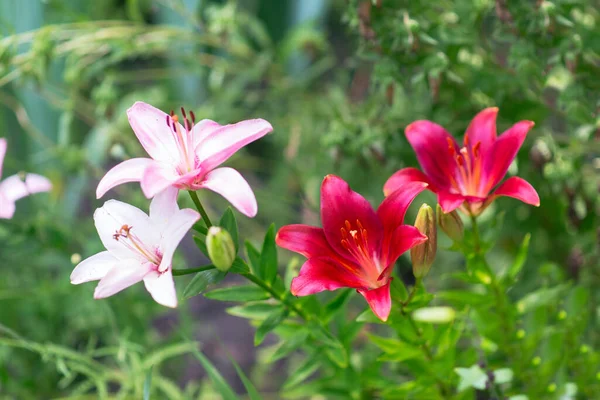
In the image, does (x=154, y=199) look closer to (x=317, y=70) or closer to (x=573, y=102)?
(x=573, y=102)

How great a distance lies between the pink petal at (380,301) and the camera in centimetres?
42

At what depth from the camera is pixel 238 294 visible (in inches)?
19.7

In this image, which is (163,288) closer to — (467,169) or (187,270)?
(187,270)

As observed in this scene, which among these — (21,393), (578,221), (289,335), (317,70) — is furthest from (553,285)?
(21,393)

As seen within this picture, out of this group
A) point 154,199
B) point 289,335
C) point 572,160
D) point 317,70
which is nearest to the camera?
point 154,199

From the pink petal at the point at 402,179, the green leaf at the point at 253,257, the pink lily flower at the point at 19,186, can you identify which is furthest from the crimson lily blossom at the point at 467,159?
the pink lily flower at the point at 19,186

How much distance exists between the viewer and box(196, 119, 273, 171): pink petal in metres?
0.45

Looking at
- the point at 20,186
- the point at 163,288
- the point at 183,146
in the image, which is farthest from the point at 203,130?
the point at 20,186

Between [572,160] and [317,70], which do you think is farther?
[317,70]

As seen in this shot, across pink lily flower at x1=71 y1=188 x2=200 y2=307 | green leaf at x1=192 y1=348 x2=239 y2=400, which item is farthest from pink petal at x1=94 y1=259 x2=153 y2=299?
green leaf at x1=192 y1=348 x2=239 y2=400

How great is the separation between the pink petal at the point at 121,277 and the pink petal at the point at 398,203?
163 millimetres

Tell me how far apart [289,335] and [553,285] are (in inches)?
13.6

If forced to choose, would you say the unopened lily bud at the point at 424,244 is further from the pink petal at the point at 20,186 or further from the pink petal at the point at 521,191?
the pink petal at the point at 20,186

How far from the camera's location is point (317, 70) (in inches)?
40.1
